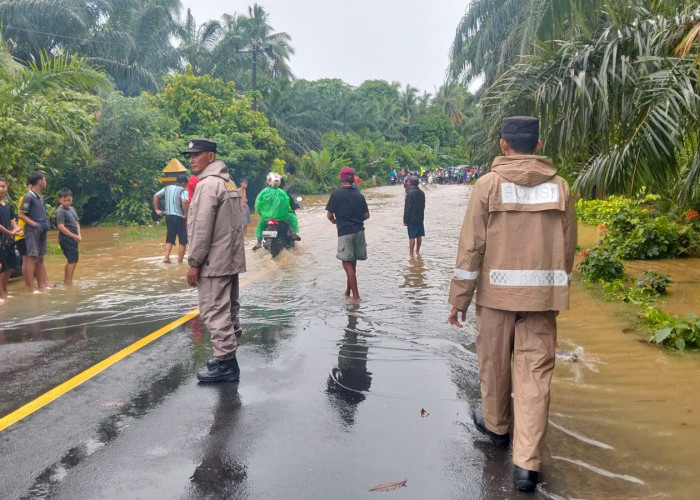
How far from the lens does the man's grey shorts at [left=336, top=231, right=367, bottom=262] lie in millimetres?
9656

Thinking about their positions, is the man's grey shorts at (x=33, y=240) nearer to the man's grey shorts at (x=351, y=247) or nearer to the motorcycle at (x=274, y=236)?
the man's grey shorts at (x=351, y=247)

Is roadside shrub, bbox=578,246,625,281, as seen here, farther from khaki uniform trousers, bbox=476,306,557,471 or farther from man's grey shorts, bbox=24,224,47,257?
man's grey shorts, bbox=24,224,47,257

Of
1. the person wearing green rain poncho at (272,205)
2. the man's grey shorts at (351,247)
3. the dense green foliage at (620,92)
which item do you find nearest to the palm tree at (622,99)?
the dense green foliage at (620,92)

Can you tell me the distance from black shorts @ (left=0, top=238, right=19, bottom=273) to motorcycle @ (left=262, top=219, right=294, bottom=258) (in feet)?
16.3

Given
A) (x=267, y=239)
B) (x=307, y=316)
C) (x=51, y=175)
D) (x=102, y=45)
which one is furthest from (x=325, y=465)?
(x=102, y=45)

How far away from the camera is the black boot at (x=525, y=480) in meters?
3.87

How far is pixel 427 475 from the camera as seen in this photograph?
4.08 metres

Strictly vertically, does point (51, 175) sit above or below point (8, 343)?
above

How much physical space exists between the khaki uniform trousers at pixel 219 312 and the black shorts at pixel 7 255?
5.67m

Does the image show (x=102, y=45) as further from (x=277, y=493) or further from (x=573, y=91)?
(x=277, y=493)

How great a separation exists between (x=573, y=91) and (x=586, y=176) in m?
1.08

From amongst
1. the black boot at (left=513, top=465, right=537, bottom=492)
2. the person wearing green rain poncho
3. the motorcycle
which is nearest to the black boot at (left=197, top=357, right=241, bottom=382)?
the black boot at (left=513, top=465, right=537, bottom=492)

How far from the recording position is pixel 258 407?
522 centimetres

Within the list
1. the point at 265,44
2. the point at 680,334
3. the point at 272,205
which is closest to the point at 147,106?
the point at 272,205
